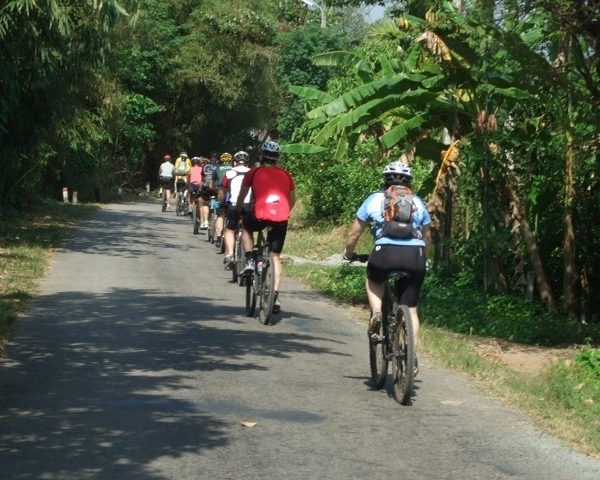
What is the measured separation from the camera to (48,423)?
26.8ft

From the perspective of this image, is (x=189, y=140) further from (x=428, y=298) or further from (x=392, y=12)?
(x=428, y=298)

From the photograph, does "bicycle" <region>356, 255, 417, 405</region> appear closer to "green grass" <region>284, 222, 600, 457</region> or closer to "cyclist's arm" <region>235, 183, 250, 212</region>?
→ "green grass" <region>284, 222, 600, 457</region>

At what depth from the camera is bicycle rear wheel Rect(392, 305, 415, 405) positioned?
9.25 m

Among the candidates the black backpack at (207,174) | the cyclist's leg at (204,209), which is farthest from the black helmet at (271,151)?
the cyclist's leg at (204,209)

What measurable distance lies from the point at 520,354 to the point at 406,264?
12.4 feet

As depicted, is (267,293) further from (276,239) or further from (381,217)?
(381,217)

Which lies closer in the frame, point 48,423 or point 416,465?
point 416,465

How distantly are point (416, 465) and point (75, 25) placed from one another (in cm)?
1442

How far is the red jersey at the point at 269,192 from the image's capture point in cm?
1373

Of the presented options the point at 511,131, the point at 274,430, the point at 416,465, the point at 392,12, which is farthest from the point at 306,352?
the point at 392,12

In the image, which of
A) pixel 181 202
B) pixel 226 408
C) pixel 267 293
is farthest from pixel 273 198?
pixel 181 202

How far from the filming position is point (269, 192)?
13773 millimetres

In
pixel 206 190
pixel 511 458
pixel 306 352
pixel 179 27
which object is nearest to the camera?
pixel 511 458

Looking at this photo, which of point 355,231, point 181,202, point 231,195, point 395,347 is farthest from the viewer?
point 181,202
